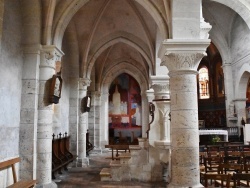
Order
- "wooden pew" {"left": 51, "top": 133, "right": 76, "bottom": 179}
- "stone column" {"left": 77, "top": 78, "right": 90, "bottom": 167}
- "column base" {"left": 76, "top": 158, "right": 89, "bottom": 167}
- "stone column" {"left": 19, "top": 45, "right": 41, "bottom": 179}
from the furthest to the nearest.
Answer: "stone column" {"left": 77, "top": 78, "right": 90, "bottom": 167}, "column base" {"left": 76, "top": 158, "right": 89, "bottom": 167}, "wooden pew" {"left": 51, "top": 133, "right": 76, "bottom": 179}, "stone column" {"left": 19, "top": 45, "right": 41, "bottom": 179}

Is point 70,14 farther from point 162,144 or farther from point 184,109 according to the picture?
point 162,144

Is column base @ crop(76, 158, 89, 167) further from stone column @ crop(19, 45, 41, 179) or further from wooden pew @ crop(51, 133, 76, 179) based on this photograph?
stone column @ crop(19, 45, 41, 179)

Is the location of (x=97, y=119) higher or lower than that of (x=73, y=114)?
lower

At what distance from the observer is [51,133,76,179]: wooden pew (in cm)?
786

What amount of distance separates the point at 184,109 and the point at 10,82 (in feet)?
12.2

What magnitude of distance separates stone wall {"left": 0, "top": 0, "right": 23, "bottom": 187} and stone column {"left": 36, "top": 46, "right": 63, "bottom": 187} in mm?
480

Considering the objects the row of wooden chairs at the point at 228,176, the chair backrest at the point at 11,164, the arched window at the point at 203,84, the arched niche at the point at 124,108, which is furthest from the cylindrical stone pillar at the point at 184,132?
the arched window at the point at 203,84

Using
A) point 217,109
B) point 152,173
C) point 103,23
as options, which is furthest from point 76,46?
point 217,109

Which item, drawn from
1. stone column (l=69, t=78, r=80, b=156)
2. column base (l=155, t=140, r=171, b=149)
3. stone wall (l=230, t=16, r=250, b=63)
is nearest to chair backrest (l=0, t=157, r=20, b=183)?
column base (l=155, t=140, r=171, b=149)

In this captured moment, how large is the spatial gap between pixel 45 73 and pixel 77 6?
6.86ft

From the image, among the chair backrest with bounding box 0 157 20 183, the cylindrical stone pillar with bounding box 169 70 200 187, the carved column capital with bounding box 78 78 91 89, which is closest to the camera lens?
the chair backrest with bounding box 0 157 20 183

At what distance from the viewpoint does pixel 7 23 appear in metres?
5.54

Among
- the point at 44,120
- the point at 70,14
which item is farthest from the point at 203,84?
the point at 44,120

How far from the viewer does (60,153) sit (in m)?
8.73
